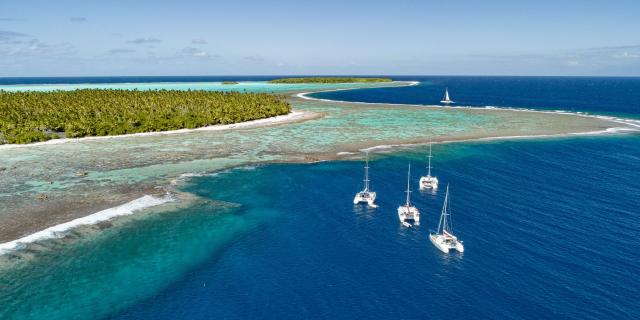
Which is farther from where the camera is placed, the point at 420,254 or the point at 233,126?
the point at 233,126

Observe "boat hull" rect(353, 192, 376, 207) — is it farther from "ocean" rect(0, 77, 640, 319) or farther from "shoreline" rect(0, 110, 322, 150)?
"shoreline" rect(0, 110, 322, 150)

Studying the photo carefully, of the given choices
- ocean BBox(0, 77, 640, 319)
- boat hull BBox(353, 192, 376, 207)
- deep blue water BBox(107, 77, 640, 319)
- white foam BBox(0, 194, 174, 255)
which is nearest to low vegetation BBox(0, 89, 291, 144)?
ocean BBox(0, 77, 640, 319)

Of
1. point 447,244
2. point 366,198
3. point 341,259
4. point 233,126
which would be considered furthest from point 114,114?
point 447,244

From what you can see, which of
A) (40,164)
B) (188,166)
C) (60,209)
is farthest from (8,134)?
(60,209)

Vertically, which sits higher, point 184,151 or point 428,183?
point 184,151

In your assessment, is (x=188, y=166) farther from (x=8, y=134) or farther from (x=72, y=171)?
(x=8, y=134)

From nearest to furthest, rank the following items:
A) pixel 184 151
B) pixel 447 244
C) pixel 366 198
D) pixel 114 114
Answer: pixel 447 244 → pixel 366 198 → pixel 184 151 → pixel 114 114

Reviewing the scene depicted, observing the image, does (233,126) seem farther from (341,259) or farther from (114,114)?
(341,259)
